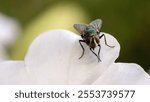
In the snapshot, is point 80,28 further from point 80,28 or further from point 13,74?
point 13,74

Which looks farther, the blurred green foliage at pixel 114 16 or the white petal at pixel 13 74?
the blurred green foliage at pixel 114 16

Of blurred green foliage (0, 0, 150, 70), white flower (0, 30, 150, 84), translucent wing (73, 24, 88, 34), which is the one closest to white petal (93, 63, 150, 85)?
white flower (0, 30, 150, 84)

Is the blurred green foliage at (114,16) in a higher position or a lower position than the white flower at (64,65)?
lower

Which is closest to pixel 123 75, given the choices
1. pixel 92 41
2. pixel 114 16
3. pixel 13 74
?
pixel 92 41

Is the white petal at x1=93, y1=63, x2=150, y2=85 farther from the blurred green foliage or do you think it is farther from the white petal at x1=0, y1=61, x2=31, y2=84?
the blurred green foliage

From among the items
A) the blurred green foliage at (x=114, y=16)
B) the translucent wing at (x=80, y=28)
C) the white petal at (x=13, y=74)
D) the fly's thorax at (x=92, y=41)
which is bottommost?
the blurred green foliage at (x=114, y=16)

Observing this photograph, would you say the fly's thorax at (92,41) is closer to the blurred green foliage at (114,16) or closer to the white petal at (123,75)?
the white petal at (123,75)

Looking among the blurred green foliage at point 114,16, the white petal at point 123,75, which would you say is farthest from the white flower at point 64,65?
the blurred green foliage at point 114,16

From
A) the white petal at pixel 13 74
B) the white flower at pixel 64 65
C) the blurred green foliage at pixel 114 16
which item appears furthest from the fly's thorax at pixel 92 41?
the blurred green foliage at pixel 114 16

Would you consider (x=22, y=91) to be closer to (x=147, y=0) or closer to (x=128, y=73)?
(x=128, y=73)
